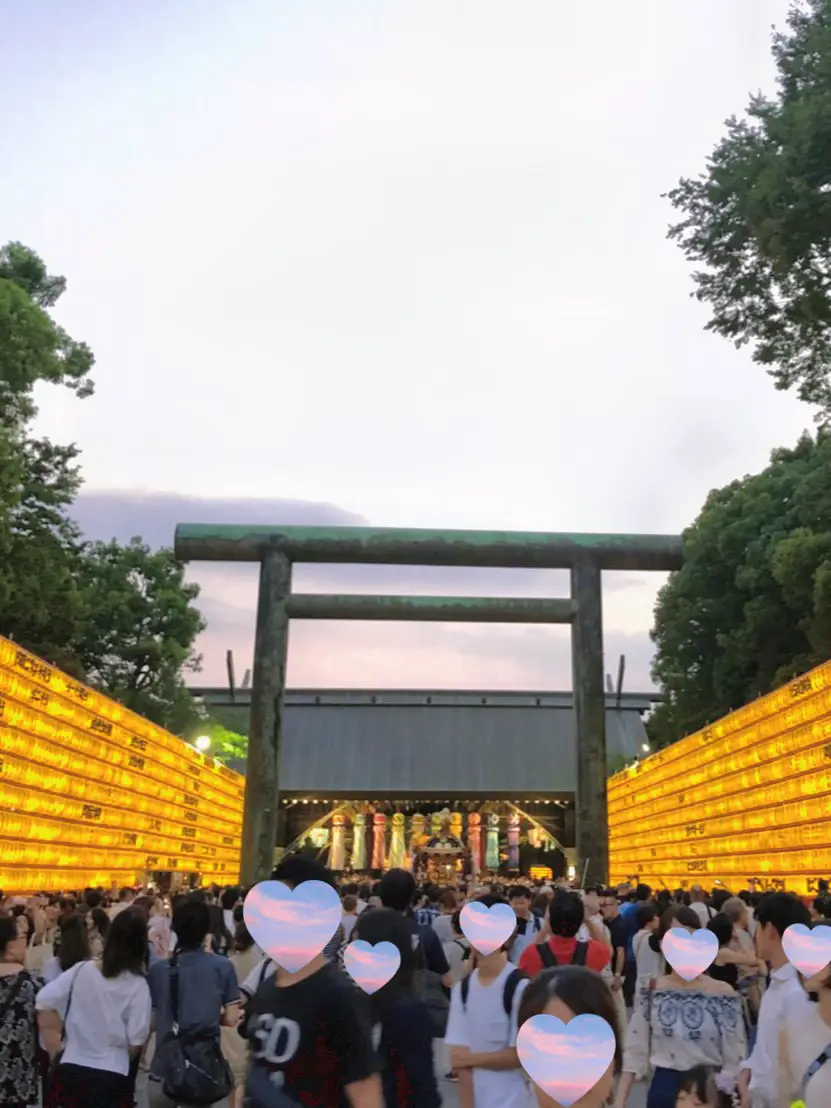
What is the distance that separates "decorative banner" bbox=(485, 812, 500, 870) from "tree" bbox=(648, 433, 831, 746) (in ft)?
28.5

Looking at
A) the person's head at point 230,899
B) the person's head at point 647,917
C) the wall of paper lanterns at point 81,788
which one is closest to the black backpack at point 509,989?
the person's head at point 647,917

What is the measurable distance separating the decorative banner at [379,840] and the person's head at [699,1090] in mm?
37286

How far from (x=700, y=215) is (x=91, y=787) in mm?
13987

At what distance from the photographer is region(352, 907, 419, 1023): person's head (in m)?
3.99

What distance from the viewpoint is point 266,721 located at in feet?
61.3

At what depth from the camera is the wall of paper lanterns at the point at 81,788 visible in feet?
46.5

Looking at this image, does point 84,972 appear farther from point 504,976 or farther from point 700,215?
point 700,215

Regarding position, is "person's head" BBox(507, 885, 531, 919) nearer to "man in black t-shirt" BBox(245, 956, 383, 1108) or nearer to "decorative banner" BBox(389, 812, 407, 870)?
"man in black t-shirt" BBox(245, 956, 383, 1108)

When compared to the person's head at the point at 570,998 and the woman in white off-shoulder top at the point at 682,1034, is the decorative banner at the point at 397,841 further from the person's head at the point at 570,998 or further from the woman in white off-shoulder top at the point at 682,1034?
the person's head at the point at 570,998

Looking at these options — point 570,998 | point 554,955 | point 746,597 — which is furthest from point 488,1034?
point 746,597

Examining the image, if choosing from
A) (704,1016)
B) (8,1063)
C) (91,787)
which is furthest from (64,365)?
(704,1016)

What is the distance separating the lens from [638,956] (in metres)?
8.57
